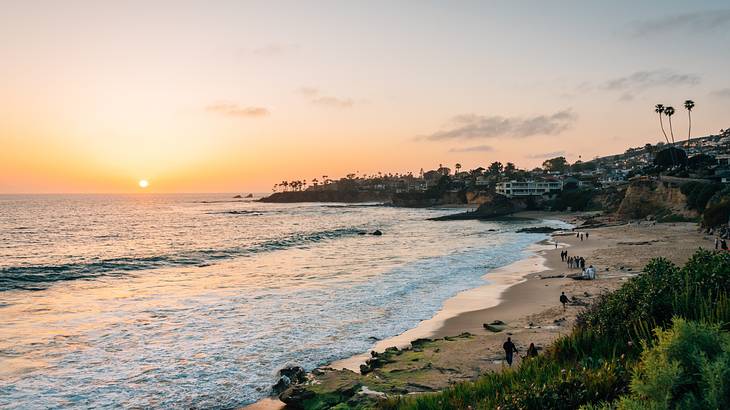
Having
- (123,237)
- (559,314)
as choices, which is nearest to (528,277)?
(559,314)

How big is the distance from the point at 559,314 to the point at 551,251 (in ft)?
101

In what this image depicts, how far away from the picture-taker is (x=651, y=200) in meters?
83.1

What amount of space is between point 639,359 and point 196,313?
70.6 ft

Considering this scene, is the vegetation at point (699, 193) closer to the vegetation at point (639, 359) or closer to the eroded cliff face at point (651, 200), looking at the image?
the eroded cliff face at point (651, 200)

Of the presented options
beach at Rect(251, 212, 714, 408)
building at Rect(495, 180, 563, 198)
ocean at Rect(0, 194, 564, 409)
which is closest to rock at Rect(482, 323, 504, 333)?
beach at Rect(251, 212, 714, 408)

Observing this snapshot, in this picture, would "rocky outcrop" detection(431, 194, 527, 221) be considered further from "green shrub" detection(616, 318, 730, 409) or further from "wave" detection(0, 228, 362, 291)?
"green shrub" detection(616, 318, 730, 409)

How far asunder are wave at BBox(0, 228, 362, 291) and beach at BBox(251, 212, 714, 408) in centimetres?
2803

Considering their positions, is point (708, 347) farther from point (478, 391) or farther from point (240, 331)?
point (240, 331)

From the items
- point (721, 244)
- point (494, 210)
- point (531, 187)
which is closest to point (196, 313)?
point (721, 244)

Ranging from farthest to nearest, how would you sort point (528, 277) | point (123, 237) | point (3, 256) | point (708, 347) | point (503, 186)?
point (503, 186) → point (123, 237) → point (3, 256) → point (528, 277) → point (708, 347)

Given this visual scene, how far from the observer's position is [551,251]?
50938mm

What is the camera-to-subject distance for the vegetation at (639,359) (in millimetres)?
5207

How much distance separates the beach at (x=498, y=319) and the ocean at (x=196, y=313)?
5.20 ft

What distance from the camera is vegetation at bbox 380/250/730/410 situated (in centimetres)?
521
